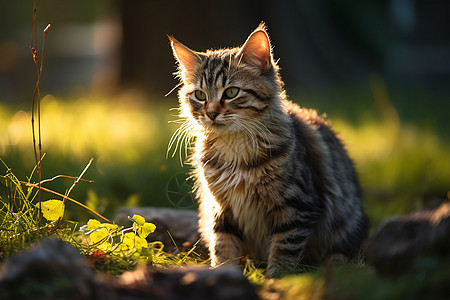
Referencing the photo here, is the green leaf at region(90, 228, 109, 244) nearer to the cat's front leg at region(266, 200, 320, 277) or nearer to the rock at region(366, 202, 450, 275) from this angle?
the cat's front leg at region(266, 200, 320, 277)

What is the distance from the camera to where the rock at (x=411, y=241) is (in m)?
2.10

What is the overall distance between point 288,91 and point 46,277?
786 cm

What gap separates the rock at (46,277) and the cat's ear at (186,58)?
5.88 feet

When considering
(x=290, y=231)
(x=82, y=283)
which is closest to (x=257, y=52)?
(x=290, y=231)

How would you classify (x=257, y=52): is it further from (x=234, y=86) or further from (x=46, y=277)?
(x=46, y=277)

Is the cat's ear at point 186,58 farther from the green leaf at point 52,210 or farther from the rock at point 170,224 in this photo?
the green leaf at point 52,210

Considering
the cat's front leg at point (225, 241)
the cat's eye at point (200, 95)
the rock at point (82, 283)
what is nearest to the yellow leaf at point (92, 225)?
the rock at point (82, 283)

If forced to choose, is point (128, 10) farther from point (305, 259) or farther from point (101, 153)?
point (305, 259)

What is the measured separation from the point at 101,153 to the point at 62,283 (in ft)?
11.4

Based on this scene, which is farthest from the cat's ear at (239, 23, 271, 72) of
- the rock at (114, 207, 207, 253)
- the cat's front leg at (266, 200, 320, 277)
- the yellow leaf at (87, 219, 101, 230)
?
the yellow leaf at (87, 219, 101, 230)

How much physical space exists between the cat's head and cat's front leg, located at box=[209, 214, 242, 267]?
57 cm

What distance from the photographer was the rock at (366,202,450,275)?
2096 mm

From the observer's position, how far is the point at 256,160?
3178 millimetres

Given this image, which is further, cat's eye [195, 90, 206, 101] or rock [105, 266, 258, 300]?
cat's eye [195, 90, 206, 101]
